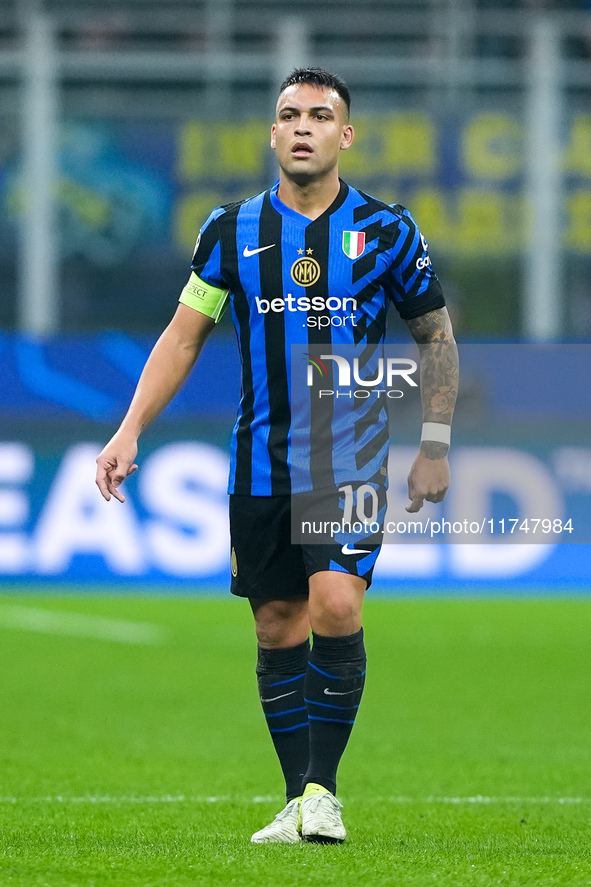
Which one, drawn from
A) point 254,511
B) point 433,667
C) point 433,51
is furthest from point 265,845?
point 433,51

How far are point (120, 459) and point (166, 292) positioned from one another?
10.6 meters

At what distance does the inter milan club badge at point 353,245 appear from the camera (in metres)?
3.67

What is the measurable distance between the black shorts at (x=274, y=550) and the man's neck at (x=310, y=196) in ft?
2.39

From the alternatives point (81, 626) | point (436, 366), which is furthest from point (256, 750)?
point (81, 626)

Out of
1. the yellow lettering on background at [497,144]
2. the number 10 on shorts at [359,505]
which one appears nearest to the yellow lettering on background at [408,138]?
the yellow lettering on background at [497,144]

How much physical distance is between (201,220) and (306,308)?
11139mm

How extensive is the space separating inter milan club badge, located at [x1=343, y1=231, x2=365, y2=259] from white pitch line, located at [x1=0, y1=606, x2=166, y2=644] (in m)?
6.21

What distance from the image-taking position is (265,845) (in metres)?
3.50

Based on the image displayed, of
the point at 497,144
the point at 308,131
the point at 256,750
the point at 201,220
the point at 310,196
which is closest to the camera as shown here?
the point at 308,131

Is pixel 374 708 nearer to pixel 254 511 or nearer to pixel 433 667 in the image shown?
pixel 433 667

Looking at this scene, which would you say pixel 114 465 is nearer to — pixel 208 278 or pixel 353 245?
pixel 208 278

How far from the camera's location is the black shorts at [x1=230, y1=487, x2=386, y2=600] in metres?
3.60

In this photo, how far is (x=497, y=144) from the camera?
14.3 m

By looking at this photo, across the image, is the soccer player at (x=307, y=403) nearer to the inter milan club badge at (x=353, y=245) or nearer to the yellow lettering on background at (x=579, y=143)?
the inter milan club badge at (x=353, y=245)
